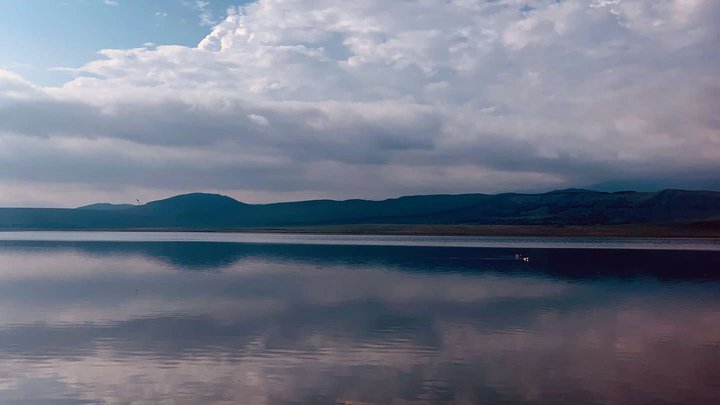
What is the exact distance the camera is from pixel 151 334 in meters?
20.0

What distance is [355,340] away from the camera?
A: 19.1 m

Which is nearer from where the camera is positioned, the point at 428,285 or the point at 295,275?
the point at 428,285

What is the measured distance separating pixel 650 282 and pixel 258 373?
90.2ft

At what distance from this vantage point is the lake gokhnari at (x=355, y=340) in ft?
46.0

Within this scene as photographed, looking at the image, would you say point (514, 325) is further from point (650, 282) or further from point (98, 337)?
point (650, 282)

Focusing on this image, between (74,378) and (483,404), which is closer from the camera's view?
(483,404)

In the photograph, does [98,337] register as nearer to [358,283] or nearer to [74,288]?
[74,288]

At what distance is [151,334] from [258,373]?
5.96 meters

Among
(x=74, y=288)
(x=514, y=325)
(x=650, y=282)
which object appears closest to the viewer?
(x=514, y=325)

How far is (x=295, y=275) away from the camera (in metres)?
38.9

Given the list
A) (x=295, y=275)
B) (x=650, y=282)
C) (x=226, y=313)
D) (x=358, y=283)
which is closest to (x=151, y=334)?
(x=226, y=313)

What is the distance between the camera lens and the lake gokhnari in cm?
1403

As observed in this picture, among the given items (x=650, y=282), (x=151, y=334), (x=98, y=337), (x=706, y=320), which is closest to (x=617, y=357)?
(x=706, y=320)

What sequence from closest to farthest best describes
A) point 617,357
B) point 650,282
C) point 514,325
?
point 617,357
point 514,325
point 650,282
